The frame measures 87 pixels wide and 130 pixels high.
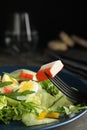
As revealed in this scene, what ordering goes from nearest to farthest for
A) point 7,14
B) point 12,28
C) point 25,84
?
point 25,84 → point 12,28 → point 7,14

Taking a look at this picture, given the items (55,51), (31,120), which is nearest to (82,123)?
(31,120)

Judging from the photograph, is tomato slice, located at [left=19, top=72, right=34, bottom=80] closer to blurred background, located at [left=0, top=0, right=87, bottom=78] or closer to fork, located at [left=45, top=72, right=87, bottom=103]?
fork, located at [left=45, top=72, right=87, bottom=103]

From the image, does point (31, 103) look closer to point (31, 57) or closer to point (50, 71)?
point (50, 71)

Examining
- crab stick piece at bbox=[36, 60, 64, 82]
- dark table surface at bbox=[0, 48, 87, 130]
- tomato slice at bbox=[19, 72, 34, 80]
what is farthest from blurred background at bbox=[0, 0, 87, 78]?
crab stick piece at bbox=[36, 60, 64, 82]

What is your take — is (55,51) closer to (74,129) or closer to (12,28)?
(12,28)

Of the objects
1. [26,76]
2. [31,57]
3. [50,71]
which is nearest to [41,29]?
[31,57]

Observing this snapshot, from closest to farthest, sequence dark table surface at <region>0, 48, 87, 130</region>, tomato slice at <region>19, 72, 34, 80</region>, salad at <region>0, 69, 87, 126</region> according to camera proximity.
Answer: salad at <region>0, 69, 87, 126</region> → tomato slice at <region>19, 72, 34, 80</region> → dark table surface at <region>0, 48, 87, 130</region>
